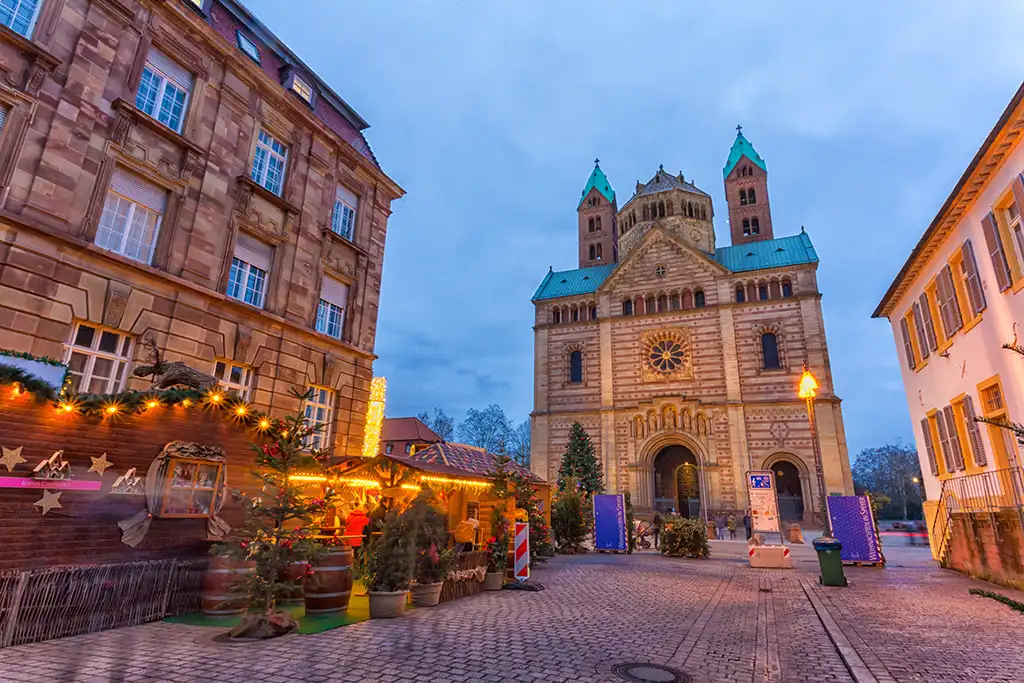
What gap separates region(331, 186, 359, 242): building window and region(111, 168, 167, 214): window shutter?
5.40 meters

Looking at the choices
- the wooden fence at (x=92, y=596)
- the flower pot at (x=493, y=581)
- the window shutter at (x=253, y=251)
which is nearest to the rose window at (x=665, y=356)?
the flower pot at (x=493, y=581)

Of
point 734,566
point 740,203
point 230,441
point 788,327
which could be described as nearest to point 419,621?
point 230,441

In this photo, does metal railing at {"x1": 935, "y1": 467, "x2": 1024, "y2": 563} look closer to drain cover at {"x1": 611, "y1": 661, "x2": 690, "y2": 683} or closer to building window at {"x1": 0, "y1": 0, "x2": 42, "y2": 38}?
drain cover at {"x1": 611, "y1": 661, "x2": 690, "y2": 683}

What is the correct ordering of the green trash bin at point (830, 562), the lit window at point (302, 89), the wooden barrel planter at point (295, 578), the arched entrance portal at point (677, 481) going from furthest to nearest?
the arched entrance portal at point (677, 481) < the lit window at point (302, 89) < the green trash bin at point (830, 562) < the wooden barrel planter at point (295, 578)

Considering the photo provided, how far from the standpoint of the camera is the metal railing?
38.5ft

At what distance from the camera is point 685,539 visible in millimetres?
20734

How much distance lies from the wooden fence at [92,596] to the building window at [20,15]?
986 cm

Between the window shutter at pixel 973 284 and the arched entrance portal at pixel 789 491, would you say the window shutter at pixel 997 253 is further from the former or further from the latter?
the arched entrance portal at pixel 789 491

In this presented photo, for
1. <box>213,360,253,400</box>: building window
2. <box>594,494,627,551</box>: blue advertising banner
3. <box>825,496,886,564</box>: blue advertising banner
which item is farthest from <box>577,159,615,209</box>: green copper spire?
<box>213,360,253,400</box>: building window

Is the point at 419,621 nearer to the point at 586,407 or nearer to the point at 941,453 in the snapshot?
the point at 941,453

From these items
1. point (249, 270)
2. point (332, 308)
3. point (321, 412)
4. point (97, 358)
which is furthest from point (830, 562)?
point (97, 358)

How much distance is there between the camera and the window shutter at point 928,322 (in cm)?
1606

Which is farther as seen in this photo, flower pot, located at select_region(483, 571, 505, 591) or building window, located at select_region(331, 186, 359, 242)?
building window, located at select_region(331, 186, 359, 242)

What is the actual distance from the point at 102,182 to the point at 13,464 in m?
6.31
